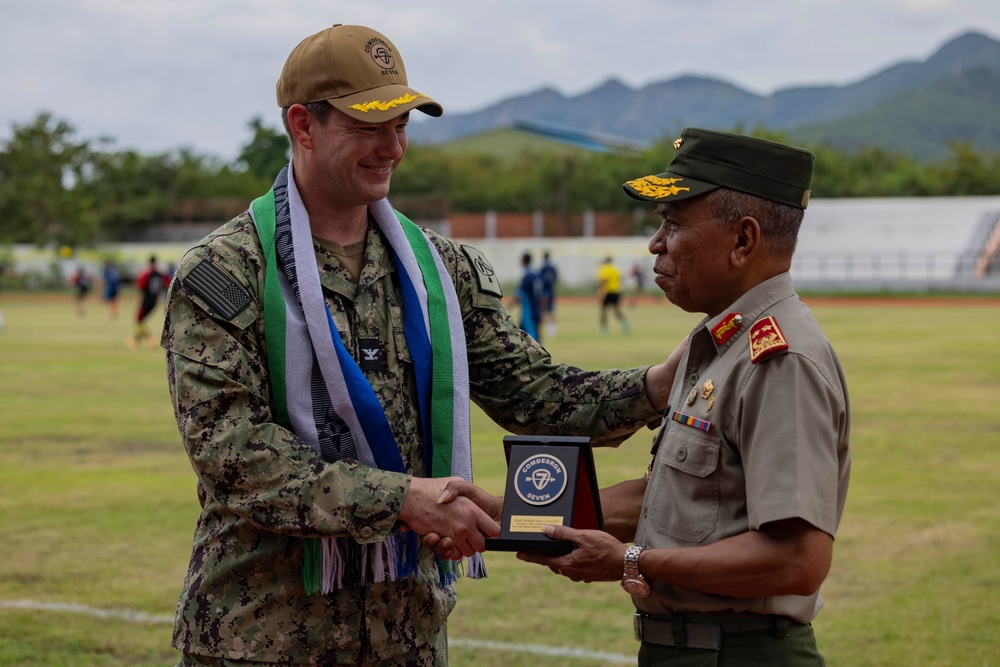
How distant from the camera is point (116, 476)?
10836 mm

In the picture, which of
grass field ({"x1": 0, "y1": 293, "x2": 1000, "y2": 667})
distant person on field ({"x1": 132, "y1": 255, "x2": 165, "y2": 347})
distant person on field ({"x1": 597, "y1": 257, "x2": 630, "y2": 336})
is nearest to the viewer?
grass field ({"x1": 0, "y1": 293, "x2": 1000, "y2": 667})

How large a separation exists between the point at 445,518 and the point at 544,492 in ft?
0.92

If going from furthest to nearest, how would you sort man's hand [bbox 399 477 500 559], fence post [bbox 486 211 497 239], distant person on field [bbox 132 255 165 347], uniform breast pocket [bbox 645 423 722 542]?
fence post [bbox 486 211 497 239], distant person on field [bbox 132 255 165 347], man's hand [bbox 399 477 500 559], uniform breast pocket [bbox 645 423 722 542]

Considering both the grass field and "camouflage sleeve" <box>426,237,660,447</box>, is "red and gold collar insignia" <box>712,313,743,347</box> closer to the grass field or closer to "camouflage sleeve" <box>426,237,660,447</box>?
"camouflage sleeve" <box>426,237,660,447</box>

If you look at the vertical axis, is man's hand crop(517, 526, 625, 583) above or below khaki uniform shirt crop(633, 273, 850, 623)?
below

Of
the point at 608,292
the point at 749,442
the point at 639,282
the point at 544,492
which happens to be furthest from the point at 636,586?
the point at 639,282

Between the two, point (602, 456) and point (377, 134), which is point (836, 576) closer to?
point (602, 456)

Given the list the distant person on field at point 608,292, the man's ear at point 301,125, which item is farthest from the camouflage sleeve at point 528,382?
the distant person on field at point 608,292

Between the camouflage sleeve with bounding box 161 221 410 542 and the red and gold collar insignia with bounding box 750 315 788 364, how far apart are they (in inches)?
36.2

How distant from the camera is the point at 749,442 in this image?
2582mm

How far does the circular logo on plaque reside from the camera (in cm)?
285

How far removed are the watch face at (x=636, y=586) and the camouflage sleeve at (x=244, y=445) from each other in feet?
1.93

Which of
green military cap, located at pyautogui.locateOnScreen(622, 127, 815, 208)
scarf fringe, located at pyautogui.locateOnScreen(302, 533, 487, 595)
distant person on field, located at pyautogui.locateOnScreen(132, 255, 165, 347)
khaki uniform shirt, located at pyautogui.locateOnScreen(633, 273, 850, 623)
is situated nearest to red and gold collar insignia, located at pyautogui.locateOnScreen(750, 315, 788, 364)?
khaki uniform shirt, located at pyautogui.locateOnScreen(633, 273, 850, 623)

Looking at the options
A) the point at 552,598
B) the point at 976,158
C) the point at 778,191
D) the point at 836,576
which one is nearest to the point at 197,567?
the point at 778,191
